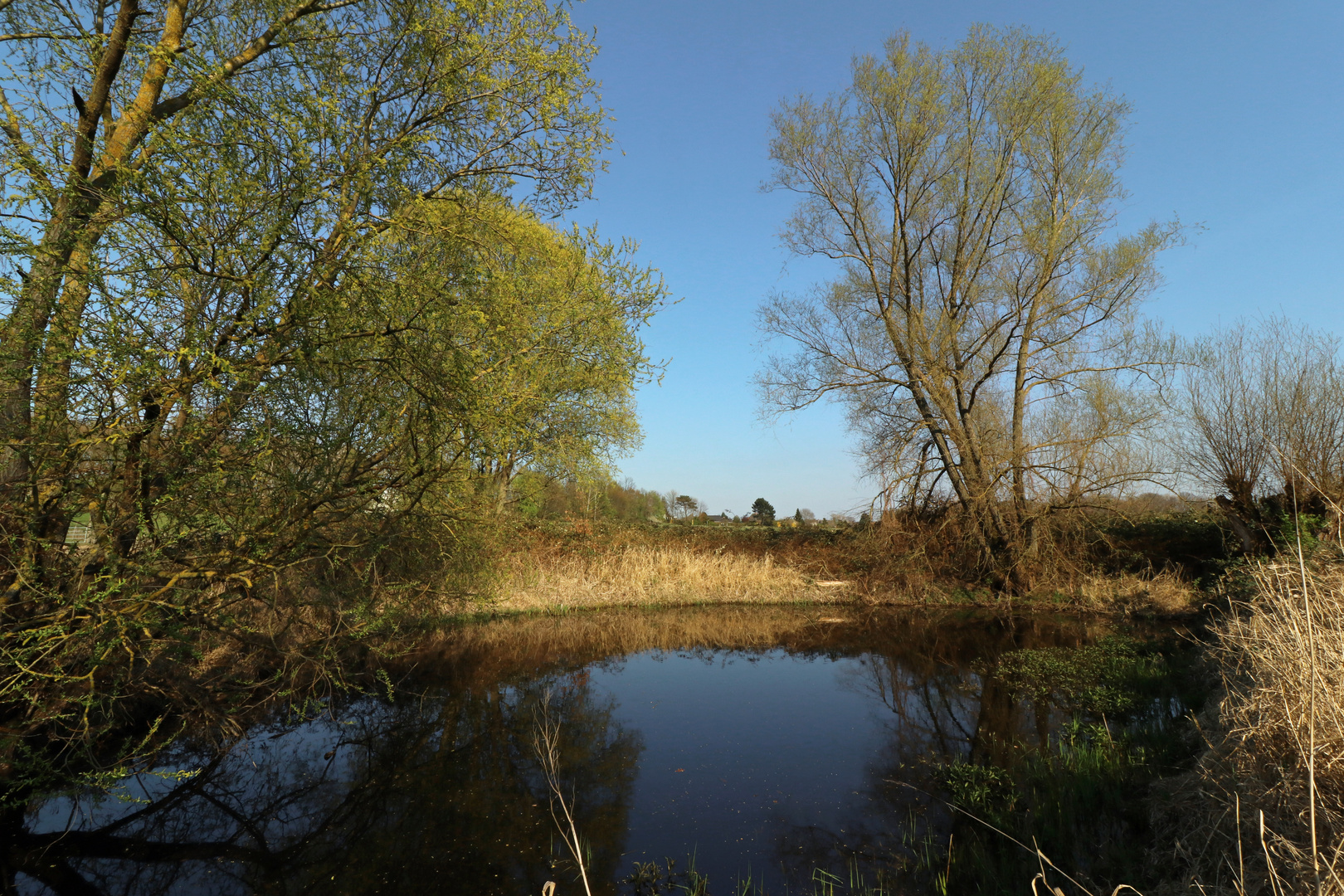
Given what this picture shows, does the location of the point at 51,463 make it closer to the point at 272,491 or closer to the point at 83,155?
the point at 272,491

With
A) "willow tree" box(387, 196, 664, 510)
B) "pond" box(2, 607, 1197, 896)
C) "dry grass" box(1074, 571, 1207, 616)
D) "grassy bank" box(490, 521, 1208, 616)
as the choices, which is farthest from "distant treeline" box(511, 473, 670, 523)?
"dry grass" box(1074, 571, 1207, 616)

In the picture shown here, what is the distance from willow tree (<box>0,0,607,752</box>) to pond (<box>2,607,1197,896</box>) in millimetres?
1079

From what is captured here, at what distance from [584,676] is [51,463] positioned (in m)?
6.81

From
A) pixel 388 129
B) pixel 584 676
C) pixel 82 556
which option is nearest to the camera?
pixel 82 556

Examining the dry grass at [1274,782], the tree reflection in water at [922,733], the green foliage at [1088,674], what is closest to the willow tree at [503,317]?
the tree reflection in water at [922,733]

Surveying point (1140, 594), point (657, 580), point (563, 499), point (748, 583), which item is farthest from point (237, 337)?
point (1140, 594)

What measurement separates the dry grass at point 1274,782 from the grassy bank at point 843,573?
37.3 ft

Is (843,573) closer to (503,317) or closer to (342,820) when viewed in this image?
(503,317)

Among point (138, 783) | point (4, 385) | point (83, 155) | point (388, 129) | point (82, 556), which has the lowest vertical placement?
point (138, 783)

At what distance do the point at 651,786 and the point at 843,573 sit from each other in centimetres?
1264

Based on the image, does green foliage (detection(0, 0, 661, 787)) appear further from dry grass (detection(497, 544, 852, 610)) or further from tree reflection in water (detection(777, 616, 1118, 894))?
dry grass (detection(497, 544, 852, 610))

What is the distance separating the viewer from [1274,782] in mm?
3541

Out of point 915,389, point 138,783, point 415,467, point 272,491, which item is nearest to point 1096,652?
point 915,389

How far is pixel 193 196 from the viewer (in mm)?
4047
